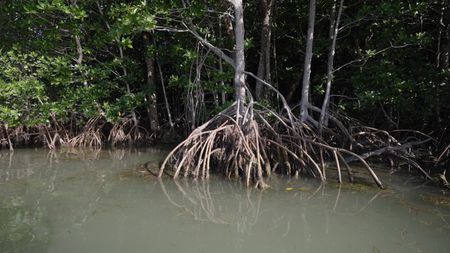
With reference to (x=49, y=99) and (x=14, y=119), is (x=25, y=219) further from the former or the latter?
(x=49, y=99)

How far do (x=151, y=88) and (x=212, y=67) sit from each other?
1447 millimetres

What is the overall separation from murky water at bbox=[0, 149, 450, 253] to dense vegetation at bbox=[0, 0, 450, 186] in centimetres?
79

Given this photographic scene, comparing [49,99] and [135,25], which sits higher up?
[135,25]

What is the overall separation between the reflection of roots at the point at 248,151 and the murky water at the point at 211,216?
253mm

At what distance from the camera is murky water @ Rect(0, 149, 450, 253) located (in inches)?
130

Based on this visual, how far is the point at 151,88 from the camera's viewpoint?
322 inches

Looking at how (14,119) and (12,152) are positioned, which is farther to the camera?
(12,152)

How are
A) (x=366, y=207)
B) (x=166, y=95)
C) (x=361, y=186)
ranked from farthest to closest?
(x=166, y=95)
(x=361, y=186)
(x=366, y=207)

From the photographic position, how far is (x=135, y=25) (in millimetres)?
5922

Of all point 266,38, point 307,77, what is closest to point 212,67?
point 266,38

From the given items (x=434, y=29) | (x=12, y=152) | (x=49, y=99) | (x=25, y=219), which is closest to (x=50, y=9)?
(x=49, y=99)

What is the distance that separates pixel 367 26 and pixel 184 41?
3.12m

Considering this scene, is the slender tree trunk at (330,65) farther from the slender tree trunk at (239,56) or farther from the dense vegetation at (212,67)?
the slender tree trunk at (239,56)

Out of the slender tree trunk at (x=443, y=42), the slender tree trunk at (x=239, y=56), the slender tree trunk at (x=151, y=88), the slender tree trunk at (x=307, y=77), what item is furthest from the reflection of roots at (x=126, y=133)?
the slender tree trunk at (x=443, y=42)
